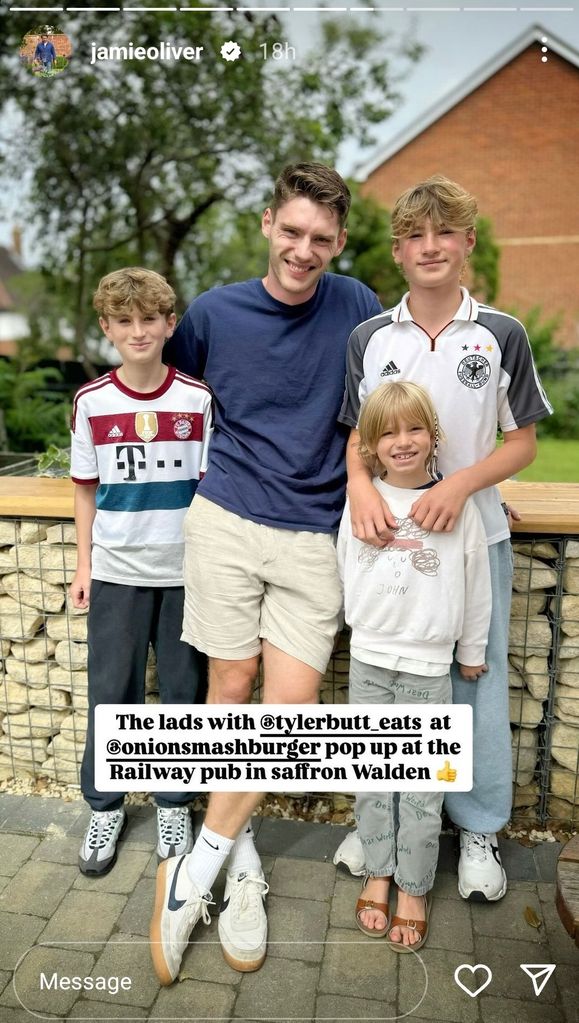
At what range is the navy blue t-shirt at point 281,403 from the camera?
2217 mm

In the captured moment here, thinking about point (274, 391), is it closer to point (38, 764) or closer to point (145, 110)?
point (38, 764)

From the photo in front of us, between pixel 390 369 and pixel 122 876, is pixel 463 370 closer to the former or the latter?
pixel 390 369

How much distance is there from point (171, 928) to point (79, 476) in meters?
1.28

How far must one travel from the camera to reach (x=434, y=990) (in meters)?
2.02

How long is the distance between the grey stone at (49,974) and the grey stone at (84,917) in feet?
0.18

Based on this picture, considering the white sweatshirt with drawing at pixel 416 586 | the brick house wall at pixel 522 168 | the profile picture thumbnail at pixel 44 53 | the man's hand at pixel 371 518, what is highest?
the brick house wall at pixel 522 168

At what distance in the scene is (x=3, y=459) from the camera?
561 centimetres

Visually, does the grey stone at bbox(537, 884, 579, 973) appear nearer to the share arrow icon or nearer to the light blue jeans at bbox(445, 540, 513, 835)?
the share arrow icon

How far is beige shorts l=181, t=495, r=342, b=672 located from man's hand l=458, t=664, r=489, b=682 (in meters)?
0.38

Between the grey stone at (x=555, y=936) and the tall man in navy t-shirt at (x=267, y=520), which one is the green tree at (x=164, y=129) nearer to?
the tall man in navy t-shirt at (x=267, y=520)

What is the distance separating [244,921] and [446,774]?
687 millimetres

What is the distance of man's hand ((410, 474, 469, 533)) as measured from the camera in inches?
78.5

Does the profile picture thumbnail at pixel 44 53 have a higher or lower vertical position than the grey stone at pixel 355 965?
higher

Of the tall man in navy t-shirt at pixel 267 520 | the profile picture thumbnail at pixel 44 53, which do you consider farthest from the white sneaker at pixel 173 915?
the profile picture thumbnail at pixel 44 53
